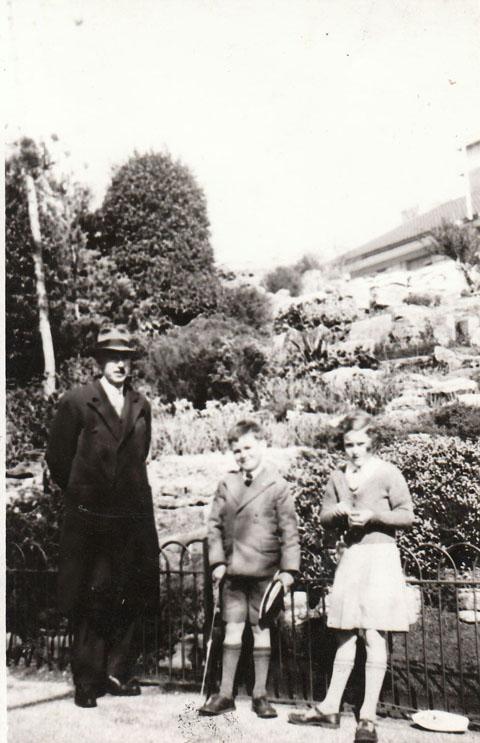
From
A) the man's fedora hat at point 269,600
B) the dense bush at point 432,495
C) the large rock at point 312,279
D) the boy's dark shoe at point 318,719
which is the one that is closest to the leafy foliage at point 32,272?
the dense bush at point 432,495

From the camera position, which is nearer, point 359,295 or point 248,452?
point 248,452

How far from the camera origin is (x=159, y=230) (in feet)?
48.7

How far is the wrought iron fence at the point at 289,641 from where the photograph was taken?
4.35 metres

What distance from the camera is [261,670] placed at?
3.92 metres

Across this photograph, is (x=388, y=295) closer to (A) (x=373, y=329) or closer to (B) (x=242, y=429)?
(A) (x=373, y=329)

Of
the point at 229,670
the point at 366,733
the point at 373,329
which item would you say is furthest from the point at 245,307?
the point at 366,733

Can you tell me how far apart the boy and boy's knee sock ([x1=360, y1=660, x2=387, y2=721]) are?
22.0 inches

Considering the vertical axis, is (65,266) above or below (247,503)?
above

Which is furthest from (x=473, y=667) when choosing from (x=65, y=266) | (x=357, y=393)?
(x=65, y=266)

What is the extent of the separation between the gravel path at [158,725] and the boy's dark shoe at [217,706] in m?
0.04

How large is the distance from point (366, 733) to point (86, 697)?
1.65m

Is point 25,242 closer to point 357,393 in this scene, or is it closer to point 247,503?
point 357,393

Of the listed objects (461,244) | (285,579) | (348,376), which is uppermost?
(461,244)

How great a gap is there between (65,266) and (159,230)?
9.61 ft
